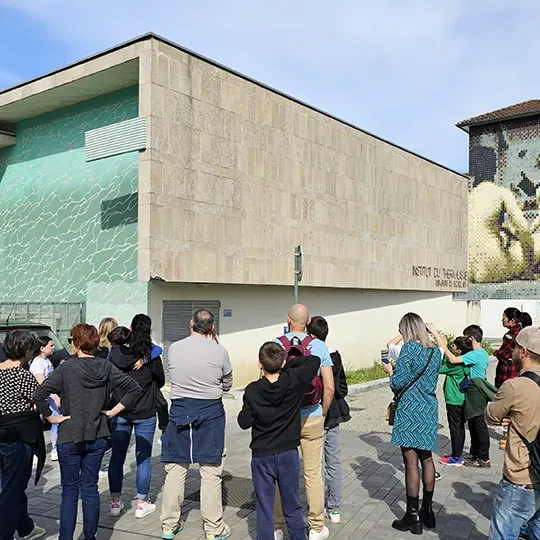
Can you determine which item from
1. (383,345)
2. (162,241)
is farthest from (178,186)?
(383,345)

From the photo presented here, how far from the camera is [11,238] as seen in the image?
16484 millimetres

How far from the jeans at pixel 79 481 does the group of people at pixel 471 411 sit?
2501mm

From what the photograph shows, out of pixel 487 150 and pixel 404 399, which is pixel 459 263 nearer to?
pixel 487 150

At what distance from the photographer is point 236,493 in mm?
6434

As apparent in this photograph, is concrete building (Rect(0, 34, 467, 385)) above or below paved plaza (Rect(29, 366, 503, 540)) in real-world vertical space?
above

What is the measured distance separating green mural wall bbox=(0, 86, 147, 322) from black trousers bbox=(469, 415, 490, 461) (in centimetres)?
748

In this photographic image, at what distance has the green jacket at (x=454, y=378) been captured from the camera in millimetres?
7180

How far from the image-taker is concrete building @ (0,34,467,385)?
40.7 feet

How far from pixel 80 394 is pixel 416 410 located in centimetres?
275

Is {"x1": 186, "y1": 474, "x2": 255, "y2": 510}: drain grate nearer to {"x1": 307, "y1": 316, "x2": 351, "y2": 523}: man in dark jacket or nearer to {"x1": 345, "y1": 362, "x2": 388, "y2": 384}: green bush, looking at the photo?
{"x1": 307, "y1": 316, "x2": 351, "y2": 523}: man in dark jacket

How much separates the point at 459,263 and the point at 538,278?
9.03m

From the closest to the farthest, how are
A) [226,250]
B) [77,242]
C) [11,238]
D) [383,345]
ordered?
1. [226,250]
2. [77,242]
3. [11,238]
4. [383,345]

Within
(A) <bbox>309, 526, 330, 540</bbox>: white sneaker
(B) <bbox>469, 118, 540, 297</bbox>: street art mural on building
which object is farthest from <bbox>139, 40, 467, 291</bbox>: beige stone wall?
(B) <bbox>469, 118, 540, 297</bbox>: street art mural on building

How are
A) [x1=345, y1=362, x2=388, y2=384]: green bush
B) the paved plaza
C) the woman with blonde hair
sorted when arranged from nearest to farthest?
1. the paved plaza
2. the woman with blonde hair
3. [x1=345, y1=362, x2=388, y2=384]: green bush
